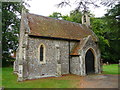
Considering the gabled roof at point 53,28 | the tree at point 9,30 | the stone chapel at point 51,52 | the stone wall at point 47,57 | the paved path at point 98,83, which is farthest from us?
the tree at point 9,30

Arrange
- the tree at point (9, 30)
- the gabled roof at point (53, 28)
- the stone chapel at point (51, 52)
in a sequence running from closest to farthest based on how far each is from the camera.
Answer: the stone chapel at point (51, 52), the gabled roof at point (53, 28), the tree at point (9, 30)

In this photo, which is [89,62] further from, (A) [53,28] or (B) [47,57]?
(A) [53,28]

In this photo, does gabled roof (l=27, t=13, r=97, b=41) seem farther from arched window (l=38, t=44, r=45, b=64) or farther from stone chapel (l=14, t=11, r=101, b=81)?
arched window (l=38, t=44, r=45, b=64)

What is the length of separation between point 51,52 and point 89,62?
567 cm

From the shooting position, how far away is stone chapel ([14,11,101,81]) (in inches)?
499

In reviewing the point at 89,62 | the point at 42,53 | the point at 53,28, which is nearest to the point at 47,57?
the point at 42,53

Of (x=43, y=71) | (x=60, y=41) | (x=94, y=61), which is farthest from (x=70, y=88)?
(x=94, y=61)

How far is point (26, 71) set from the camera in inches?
478

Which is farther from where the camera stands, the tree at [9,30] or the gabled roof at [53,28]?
the tree at [9,30]

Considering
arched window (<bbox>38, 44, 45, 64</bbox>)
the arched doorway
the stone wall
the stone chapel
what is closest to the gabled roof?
the stone chapel

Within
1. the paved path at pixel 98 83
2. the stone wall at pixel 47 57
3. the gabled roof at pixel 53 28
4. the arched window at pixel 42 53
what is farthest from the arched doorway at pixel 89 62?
the arched window at pixel 42 53

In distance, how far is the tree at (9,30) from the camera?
24.7m

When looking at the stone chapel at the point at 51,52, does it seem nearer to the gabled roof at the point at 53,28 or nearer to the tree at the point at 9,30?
the gabled roof at the point at 53,28

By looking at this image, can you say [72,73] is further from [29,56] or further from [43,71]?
[29,56]
